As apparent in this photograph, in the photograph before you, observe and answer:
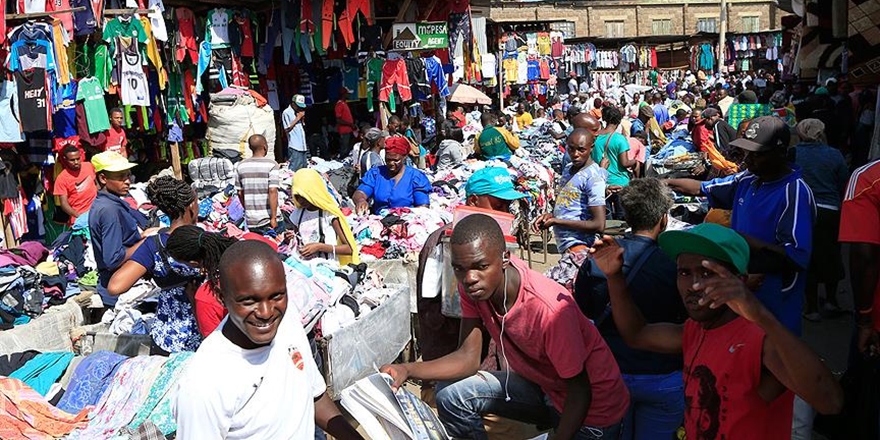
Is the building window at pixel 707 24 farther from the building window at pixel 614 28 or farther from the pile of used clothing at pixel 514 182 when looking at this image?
the pile of used clothing at pixel 514 182

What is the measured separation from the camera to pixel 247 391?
2.31m

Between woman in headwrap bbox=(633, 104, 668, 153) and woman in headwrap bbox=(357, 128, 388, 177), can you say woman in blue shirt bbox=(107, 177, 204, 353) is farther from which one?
woman in headwrap bbox=(633, 104, 668, 153)

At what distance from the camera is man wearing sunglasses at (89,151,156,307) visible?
495 cm

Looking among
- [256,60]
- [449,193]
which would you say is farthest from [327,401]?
[256,60]

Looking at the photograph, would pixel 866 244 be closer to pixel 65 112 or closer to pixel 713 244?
pixel 713 244

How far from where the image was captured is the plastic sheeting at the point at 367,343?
452 centimetres

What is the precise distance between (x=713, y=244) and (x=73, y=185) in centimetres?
741

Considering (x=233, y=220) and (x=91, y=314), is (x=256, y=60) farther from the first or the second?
(x=91, y=314)

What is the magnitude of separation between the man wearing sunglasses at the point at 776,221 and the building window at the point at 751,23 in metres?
45.1

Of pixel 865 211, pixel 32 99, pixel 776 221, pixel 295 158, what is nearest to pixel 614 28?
pixel 295 158

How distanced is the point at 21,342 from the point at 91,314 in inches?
43.7

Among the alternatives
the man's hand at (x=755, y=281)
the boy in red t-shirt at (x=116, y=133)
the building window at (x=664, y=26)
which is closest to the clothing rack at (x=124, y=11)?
the boy in red t-shirt at (x=116, y=133)

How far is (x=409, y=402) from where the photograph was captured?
A: 8.55 feet

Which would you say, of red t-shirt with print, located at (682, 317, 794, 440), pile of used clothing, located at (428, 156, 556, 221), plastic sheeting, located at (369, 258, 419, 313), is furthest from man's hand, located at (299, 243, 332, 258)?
red t-shirt with print, located at (682, 317, 794, 440)
